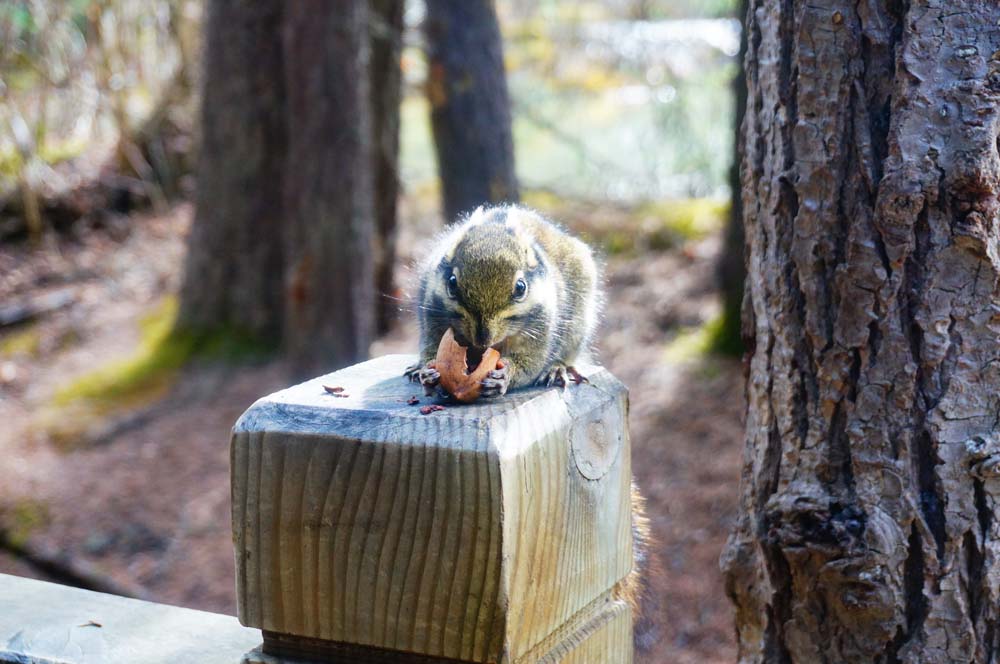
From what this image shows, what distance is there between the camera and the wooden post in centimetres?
128

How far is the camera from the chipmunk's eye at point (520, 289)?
234 centimetres

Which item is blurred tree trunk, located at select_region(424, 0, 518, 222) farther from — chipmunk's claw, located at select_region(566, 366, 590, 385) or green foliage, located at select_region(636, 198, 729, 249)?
chipmunk's claw, located at select_region(566, 366, 590, 385)

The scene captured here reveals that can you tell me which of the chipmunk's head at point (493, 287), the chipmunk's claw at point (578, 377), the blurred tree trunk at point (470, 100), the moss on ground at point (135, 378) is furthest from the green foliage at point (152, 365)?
the chipmunk's claw at point (578, 377)

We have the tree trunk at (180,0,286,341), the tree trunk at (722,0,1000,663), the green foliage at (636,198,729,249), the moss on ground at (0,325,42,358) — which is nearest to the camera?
the tree trunk at (722,0,1000,663)

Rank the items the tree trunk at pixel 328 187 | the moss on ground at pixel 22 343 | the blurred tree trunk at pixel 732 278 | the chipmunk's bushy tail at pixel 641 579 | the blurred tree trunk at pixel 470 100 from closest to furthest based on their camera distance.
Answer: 1. the chipmunk's bushy tail at pixel 641 579
2. the tree trunk at pixel 328 187
3. the blurred tree trunk at pixel 732 278
4. the blurred tree trunk at pixel 470 100
5. the moss on ground at pixel 22 343

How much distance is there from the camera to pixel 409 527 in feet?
4.25

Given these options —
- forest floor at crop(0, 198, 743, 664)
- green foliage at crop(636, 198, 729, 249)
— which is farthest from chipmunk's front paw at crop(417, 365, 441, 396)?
green foliage at crop(636, 198, 729, 249)

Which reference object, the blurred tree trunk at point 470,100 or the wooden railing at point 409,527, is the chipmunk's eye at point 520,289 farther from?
the blurred tree trunk at point 470,100

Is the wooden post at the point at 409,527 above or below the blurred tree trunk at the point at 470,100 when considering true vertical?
below

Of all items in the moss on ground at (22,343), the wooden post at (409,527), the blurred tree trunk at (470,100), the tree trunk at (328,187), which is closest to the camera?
the wooden post at (409,527)

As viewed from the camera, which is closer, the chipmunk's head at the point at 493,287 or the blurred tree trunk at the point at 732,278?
the chipmunk's head at the point at 493,287

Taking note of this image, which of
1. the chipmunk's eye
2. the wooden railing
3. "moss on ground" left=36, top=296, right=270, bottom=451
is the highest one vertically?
the chipmunk's eye

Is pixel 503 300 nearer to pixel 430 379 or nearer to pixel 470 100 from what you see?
pixel 430 379

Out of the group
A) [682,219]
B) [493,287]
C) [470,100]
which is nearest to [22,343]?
[470,100]
